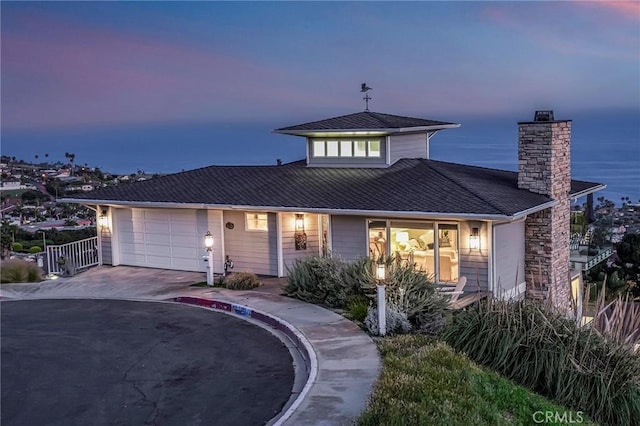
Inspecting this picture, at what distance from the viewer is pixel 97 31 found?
3016cm

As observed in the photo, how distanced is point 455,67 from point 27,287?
30.3 m

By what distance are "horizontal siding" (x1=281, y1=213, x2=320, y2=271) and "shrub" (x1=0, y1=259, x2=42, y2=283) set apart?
6915mm

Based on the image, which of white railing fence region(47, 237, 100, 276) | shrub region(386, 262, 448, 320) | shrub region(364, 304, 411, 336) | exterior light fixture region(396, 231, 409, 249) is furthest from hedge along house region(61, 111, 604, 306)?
shrub region(364, 304, 411, 336)

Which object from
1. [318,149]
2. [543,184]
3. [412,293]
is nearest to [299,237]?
[318,149]

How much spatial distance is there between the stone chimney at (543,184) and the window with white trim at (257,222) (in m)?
6.64

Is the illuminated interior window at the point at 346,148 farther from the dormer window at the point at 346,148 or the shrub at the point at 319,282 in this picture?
the shrub at the point at 319,282

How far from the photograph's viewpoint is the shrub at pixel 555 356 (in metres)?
8.95

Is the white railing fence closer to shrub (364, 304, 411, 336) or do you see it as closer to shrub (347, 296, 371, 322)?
shrub (347, 296, 371, 322)

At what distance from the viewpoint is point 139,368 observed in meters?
10.3

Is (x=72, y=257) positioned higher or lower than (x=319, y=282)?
higher

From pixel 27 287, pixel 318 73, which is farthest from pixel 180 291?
pixel 318 73

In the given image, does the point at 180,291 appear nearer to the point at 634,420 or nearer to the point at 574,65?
the point at 634,420

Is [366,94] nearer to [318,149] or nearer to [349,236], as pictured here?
[318,149]

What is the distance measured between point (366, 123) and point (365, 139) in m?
0.52
